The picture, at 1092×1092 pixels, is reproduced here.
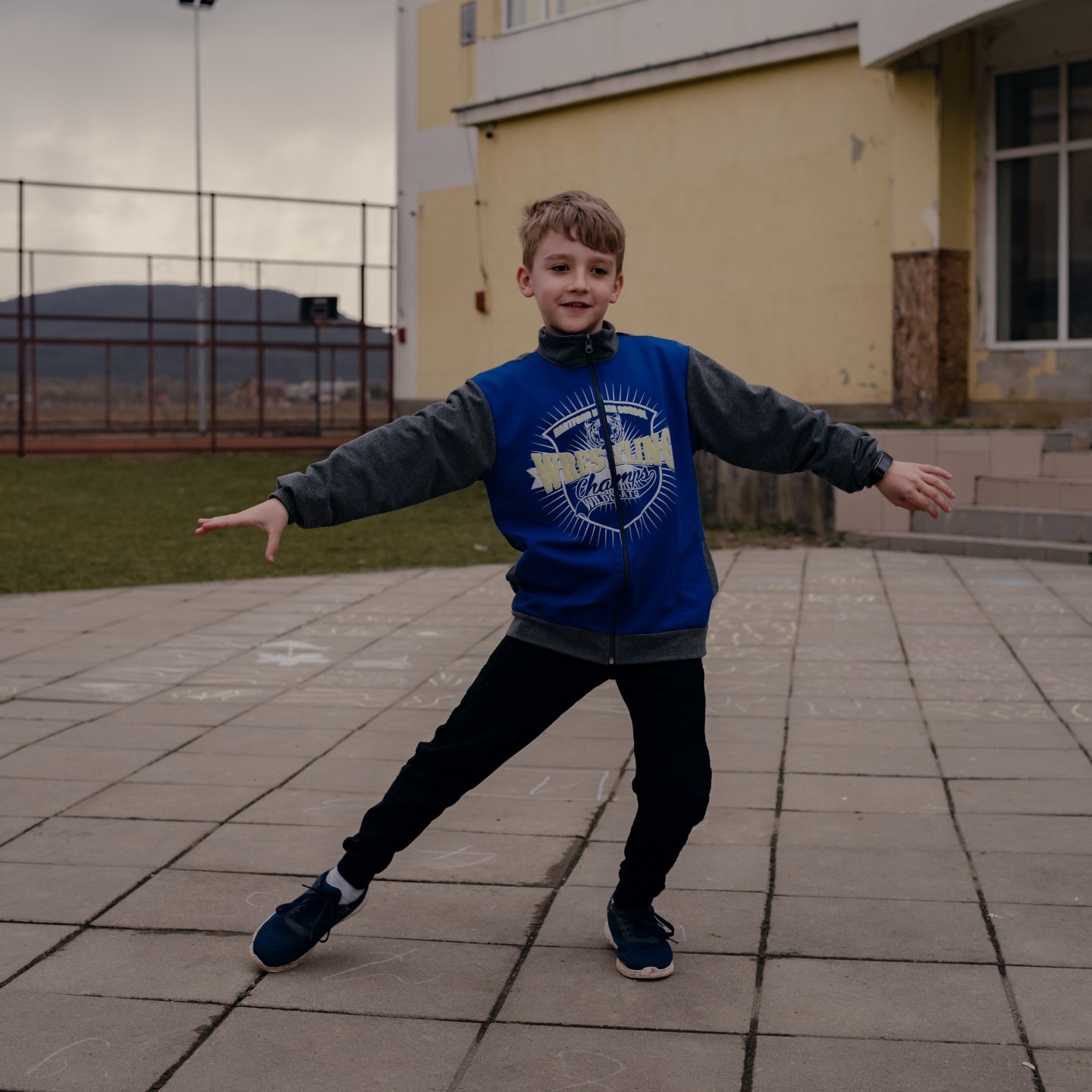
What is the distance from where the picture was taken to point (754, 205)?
16750 mm

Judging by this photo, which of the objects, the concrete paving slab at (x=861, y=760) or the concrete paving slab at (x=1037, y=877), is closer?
the concrete paving slab at (x=1037, y=877)

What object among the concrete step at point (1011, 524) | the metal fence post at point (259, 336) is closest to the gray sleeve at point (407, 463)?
the concrete step at point (1011, 524)

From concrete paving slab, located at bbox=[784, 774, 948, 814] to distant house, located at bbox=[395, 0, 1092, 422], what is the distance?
10.3m

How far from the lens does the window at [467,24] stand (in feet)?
76.3

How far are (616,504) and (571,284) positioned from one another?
0.47m

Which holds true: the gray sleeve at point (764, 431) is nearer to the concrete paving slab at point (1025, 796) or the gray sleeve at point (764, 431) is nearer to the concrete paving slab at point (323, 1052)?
the concrete paving slab at point (323, 1052)

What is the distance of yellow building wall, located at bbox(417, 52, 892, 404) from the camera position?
15.8m

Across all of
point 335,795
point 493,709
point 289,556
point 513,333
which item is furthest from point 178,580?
point 513,333

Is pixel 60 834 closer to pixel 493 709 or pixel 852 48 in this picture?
pixel 493 709

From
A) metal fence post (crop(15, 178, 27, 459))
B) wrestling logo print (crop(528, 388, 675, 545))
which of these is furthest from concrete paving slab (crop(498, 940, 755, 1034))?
metal fence post (crop(15, 178, 27, 459))

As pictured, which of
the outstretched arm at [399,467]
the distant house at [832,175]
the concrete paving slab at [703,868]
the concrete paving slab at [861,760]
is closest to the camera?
the outstretched arm at [399,467]

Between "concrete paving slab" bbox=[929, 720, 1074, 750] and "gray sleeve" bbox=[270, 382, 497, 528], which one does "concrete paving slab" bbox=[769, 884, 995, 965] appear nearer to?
"gray sleeve" bbox=[270, 382, 497, 528]

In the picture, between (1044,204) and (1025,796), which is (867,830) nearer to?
(1025,796)

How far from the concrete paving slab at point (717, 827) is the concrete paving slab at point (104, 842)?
115 centimetres
